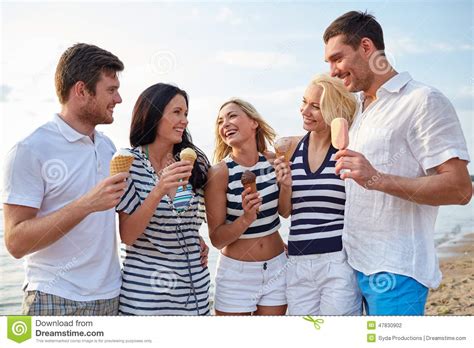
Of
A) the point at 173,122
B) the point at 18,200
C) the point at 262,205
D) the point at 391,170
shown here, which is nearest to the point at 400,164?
the point at 391,170

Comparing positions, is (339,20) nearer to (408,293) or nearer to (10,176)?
(408,293)

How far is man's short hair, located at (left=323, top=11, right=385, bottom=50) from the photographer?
2.46 m

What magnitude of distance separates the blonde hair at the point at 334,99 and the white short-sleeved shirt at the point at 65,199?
3.39 ft

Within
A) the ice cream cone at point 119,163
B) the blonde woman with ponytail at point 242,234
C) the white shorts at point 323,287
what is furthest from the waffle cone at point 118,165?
the white shorts at point 323,287

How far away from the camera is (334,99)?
267 centimetres

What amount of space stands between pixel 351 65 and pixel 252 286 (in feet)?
3.69

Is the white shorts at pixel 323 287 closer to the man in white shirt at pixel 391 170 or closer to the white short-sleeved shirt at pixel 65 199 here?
the man in white shirt at pixel 391 170

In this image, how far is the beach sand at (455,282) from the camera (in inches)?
200

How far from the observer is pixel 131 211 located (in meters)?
2.51

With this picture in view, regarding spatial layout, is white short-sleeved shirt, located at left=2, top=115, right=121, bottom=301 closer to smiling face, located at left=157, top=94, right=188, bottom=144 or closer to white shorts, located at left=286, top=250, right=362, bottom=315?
smiling face, located at left=157, top=94, right=188, bottom=144

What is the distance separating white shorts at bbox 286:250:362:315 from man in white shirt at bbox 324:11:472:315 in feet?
0.20

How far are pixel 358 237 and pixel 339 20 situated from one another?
37.7 inches

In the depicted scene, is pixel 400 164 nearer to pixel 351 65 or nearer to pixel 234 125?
pixel 351 65
